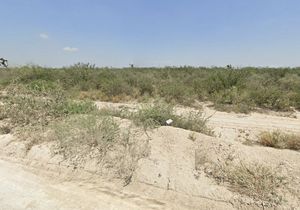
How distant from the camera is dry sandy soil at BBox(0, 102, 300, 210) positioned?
177 inches

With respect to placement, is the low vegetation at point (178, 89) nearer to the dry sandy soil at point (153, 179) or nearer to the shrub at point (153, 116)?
the shrub at point (153, 116)

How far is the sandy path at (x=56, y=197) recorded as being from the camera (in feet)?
14.3

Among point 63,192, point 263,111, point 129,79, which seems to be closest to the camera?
point 63,192

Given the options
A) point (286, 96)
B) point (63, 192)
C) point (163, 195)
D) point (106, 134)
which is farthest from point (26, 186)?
point (286, 96)

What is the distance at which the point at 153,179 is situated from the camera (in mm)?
5137

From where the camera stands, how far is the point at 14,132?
7426mm

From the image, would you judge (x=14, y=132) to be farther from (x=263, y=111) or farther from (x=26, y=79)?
(x=26, y=79)

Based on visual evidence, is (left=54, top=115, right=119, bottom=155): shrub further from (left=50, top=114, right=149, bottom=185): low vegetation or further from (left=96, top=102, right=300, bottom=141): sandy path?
(left=96, top=102, right=300, bottom=141): sandy path

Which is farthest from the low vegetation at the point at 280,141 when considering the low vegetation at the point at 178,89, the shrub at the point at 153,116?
the low vegetation at the point at 178,89

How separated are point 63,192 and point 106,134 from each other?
1773mm

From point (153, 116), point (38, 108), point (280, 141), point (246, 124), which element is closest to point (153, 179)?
point (153, 116)

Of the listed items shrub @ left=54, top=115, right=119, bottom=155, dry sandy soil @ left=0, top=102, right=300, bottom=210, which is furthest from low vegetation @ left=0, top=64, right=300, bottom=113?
dry sandy soil @ left=0, top=102, right=300, bottom=210

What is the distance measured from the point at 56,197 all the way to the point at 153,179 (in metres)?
1.64

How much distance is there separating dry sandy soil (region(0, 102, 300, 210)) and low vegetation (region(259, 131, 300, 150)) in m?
1.50
